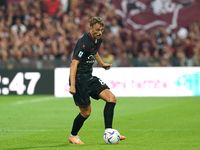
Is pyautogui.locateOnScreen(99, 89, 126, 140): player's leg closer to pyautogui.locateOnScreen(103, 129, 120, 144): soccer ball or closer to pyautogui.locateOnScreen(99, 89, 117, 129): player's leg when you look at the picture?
pyautogui.locateOnScreen(99, 89, 117, 129): player's leg

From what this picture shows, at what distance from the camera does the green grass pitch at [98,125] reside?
710cm

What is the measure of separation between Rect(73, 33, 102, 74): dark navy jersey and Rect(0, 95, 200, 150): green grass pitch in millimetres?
1216

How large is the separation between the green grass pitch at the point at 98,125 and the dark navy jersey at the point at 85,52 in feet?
3.99

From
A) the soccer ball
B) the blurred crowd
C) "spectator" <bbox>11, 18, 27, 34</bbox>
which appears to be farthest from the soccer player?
"spectator" <bbox>11, 18, 27, 34</bbox>

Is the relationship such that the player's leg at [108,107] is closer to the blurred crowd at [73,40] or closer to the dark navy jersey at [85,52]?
the dark navy jersey at [85,52]

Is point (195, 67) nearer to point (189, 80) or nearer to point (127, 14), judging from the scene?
point (189, 80)

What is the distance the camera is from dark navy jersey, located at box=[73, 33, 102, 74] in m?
6.99

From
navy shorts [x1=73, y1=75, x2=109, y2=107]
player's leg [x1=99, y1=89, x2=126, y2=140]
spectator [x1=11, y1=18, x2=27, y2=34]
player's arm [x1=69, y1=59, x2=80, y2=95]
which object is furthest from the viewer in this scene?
spectator [x1=11, y1=18, x2=27, y2=34]

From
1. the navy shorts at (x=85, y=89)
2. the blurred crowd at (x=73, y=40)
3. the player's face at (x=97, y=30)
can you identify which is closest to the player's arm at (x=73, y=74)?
the navy shorts at (x=85, y=89)

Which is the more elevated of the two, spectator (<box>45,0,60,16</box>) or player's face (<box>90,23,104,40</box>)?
player's face (<box>90,23,104,40</box>)

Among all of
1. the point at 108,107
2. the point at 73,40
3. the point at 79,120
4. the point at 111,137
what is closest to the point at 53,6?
the point at 73,40

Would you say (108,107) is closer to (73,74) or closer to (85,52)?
(73,74)

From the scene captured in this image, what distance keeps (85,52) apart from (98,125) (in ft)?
11.5

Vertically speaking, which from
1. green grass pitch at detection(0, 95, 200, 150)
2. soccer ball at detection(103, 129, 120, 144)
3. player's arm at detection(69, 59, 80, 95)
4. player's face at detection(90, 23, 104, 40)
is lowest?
green grass pitch at detection(0, 95, 200, 150)
